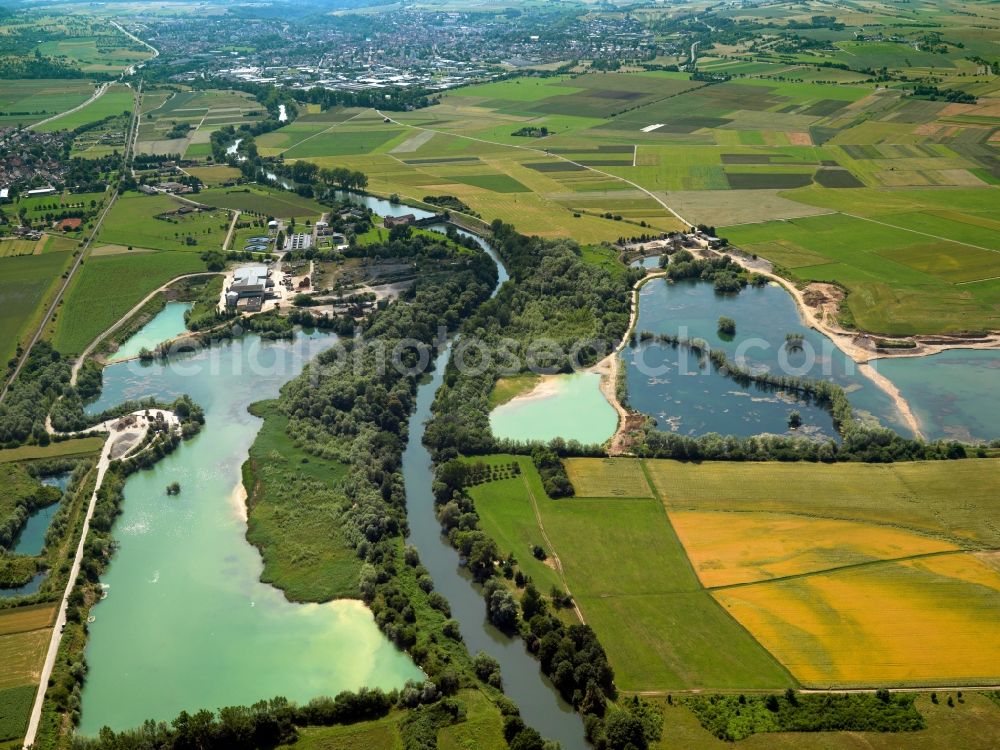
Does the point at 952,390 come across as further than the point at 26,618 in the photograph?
Yes

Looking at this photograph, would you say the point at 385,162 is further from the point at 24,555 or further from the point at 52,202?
the point at 24,555

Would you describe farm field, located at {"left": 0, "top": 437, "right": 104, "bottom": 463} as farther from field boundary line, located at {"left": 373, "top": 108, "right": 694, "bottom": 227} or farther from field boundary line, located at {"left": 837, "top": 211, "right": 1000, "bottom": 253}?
field boundary line, located at {"left": 837, "top": 211, "right": 1000, "bottom": 253}

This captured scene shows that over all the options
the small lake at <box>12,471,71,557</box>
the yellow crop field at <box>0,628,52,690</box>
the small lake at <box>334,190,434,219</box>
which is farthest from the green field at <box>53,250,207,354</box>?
the yellow crop field at <box>0,628,52,690</box>

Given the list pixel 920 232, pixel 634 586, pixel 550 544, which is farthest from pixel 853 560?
pixel 920 232

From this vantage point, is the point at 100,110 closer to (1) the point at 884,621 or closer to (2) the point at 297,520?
(2) the point at 297,520

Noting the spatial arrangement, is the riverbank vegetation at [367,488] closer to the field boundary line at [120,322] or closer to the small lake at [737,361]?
the small lake at [737,361]

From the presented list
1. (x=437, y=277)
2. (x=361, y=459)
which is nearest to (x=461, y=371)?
(x=361, y=459)
